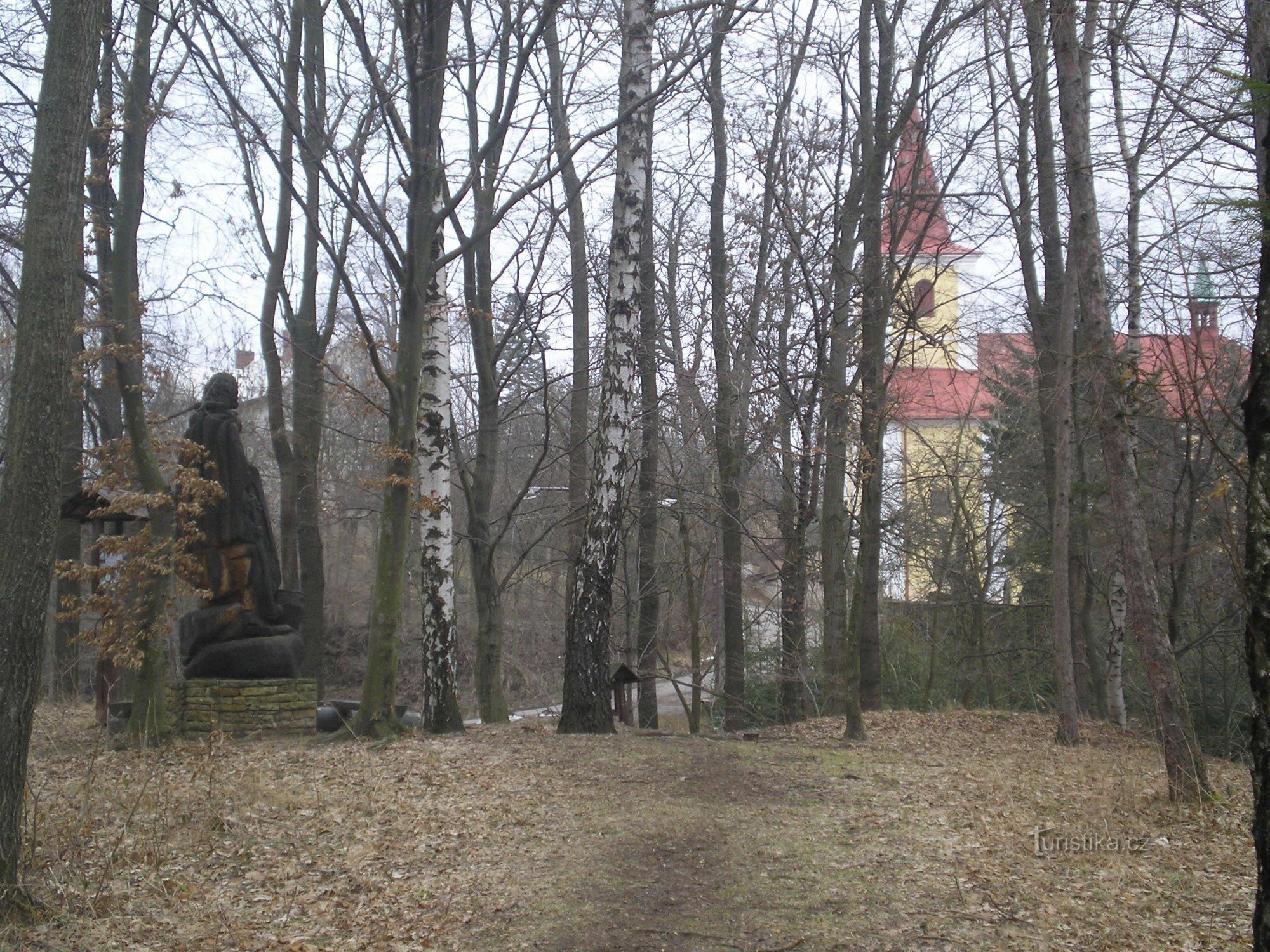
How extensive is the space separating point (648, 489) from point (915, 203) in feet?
17.8

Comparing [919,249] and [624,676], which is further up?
[919,249]

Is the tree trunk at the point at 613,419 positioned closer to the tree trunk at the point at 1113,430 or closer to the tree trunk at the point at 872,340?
the tree trunk at the point at 872,340

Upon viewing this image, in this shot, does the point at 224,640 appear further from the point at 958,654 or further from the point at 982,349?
the point at 958,654

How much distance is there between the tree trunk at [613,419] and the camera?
9055 millimetres

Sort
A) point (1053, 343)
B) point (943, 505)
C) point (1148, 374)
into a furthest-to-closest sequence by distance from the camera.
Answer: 1. point (943, 505)
2. point (1053, 343)
3. point (1148, 374)

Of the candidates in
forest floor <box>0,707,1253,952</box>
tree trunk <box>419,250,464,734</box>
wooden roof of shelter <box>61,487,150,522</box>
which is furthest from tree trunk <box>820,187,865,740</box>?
wooden roof of shelter <box>61,487,150,522</box>

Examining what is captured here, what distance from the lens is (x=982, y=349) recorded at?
15672 millimetres

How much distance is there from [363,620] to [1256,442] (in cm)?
2995

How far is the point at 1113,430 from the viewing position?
7.45 meters

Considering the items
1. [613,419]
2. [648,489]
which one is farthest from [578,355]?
[613,419]

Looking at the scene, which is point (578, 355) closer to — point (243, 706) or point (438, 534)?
point (438, 534)

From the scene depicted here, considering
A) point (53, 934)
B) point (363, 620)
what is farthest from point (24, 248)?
point (363, 620)

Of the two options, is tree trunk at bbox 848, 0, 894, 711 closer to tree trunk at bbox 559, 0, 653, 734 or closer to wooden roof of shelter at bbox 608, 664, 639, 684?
tree trunk at bbox 559, 0, 653, 734

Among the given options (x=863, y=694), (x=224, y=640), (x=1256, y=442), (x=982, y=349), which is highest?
(x=982, y=349)
